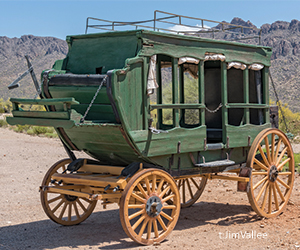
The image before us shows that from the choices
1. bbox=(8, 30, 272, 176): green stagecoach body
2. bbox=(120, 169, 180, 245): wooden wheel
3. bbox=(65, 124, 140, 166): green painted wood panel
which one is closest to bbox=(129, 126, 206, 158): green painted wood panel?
bbox=(8, 30, 272, 176): green stagecoach body

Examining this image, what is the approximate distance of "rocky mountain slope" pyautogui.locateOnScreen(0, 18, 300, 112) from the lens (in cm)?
4667

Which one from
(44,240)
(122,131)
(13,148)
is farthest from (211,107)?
(13,148)

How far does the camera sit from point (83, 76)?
520 cm

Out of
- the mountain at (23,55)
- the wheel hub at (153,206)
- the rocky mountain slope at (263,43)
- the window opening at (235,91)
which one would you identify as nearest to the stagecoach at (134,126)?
the wheel hub at (153,206)

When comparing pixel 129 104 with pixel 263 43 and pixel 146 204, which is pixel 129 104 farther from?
pixel 263 43

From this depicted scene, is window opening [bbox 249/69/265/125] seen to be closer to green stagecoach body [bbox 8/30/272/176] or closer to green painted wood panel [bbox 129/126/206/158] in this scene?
green stagecoach body [bbox 8/30/272/176]

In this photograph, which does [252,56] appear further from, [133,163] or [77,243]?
[77,243]

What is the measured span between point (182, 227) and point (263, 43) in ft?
217

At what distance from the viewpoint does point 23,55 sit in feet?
233

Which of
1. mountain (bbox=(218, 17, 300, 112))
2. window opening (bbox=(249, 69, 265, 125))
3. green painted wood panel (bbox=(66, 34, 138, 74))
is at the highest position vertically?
mountain (bbox=(218, 17, 300, 112))

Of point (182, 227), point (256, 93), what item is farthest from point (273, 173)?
point (182, 227)

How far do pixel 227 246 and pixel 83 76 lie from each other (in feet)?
9.37

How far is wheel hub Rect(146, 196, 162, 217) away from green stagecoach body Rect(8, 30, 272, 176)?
1.78 ft

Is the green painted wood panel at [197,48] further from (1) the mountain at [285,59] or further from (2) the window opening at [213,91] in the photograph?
(1) the mountain at [285,59]
